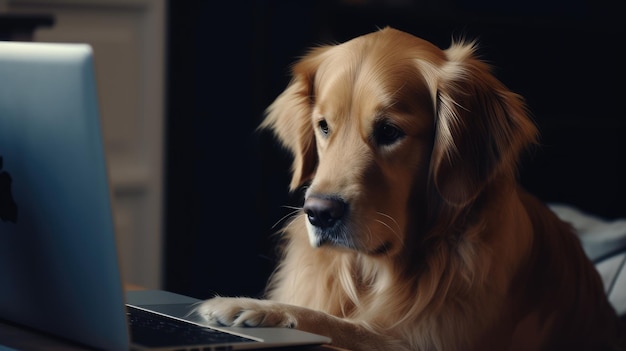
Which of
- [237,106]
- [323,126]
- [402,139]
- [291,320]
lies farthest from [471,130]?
[237,106]

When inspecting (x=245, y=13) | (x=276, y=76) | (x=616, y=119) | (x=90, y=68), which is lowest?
(x=616, y=119)

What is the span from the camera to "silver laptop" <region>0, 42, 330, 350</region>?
2.88 ft

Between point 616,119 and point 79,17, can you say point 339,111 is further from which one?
point 616,119

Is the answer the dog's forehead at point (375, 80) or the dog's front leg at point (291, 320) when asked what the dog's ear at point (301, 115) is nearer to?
the dog's forehead at point (375, 80)

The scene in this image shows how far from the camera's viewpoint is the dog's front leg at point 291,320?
1.08 metres

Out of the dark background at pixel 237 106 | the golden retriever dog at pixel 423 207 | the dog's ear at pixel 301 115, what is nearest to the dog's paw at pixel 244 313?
the golden retriever dog at pixel 423 207

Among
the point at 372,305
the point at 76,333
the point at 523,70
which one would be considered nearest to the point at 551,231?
the point at 372,305

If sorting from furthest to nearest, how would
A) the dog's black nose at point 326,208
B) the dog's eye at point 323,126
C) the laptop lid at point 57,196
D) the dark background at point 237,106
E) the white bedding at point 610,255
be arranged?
1. the dark background at point 237,106
2. the white bedding at point 610,255
3. the dog's eye at point 323,126
4. the dog's black nose at point 326,208
5. the laptop lid at point 57,196

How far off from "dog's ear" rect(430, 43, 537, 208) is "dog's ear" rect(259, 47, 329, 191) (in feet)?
0.72

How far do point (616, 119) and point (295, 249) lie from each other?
3123 mm

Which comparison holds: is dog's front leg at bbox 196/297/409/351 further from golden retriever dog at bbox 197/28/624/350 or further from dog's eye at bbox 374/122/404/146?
dog's eye at bbox 374/122/404/146

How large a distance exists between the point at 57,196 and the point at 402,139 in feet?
1.75

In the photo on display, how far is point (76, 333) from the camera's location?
986 mm

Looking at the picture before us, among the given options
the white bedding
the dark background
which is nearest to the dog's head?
the white bedding
